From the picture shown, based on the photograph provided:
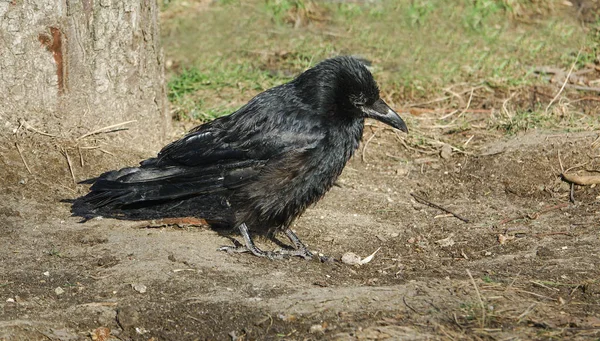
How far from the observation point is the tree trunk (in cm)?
582

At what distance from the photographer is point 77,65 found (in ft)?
19.7

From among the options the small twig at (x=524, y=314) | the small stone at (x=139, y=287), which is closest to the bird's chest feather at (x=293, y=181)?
the small stone at (x=139, y=287)

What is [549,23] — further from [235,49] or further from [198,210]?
[198,210]

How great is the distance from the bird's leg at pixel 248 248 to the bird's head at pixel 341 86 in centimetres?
98

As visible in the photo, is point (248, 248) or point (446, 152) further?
point (446, 152)

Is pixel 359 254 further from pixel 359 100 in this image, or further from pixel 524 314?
pixel 524 314

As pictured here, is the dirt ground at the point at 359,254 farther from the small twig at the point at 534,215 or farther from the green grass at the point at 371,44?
the green grass at the point at 371,44

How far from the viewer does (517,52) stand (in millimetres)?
8922

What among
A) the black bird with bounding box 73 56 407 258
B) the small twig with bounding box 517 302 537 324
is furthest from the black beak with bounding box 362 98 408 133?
the small twig with bounding box 517 302 537 324

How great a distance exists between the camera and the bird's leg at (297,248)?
5359 millimetres

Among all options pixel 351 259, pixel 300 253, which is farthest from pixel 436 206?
pixel 300 253

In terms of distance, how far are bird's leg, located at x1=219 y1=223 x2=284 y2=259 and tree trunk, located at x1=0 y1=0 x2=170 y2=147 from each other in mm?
1424

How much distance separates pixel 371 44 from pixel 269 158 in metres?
4.17

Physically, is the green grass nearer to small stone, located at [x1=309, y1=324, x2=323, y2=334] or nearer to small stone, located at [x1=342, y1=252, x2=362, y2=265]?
small stone, located at [x1=342, y1=252, x2=362, y2=265]
